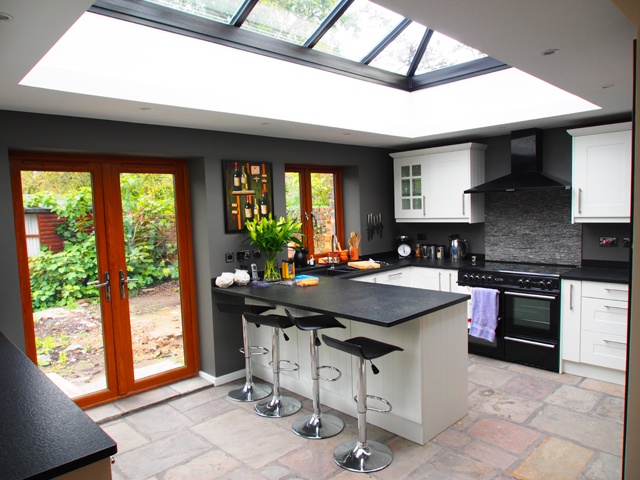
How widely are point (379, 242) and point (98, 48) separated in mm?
3865

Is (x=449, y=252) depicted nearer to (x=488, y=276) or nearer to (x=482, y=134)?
(x=488, y=276)

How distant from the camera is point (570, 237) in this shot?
15.1ft

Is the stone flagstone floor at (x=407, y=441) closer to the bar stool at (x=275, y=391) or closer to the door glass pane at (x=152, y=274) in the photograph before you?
the bar stool at (x=275, y=391)

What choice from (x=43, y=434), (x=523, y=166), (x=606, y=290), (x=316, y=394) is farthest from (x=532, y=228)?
(x=43, y=434)

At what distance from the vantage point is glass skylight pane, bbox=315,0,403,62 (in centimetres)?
377

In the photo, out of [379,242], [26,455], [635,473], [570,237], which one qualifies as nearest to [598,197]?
[570,237]

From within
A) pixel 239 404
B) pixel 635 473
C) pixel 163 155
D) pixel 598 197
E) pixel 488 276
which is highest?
pixel 163 155

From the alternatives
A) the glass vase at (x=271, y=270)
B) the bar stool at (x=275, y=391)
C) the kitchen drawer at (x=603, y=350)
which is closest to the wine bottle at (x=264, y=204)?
the glass vase at (x=271, y=270)

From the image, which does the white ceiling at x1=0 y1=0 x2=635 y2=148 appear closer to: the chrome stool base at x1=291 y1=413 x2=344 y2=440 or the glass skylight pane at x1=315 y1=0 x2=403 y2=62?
the glass skylight pane at x1=315 y1=0 x2=403 y2=62

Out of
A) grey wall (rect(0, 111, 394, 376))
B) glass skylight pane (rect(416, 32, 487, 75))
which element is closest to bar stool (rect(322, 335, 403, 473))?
grey wall (rect(0, 111, 394, 376))

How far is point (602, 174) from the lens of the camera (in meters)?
4.04

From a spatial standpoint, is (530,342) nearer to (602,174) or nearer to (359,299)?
Result: (602,174)

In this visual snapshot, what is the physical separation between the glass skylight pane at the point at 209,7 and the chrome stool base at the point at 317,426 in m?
2.99

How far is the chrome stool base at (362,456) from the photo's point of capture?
9.05 feet
